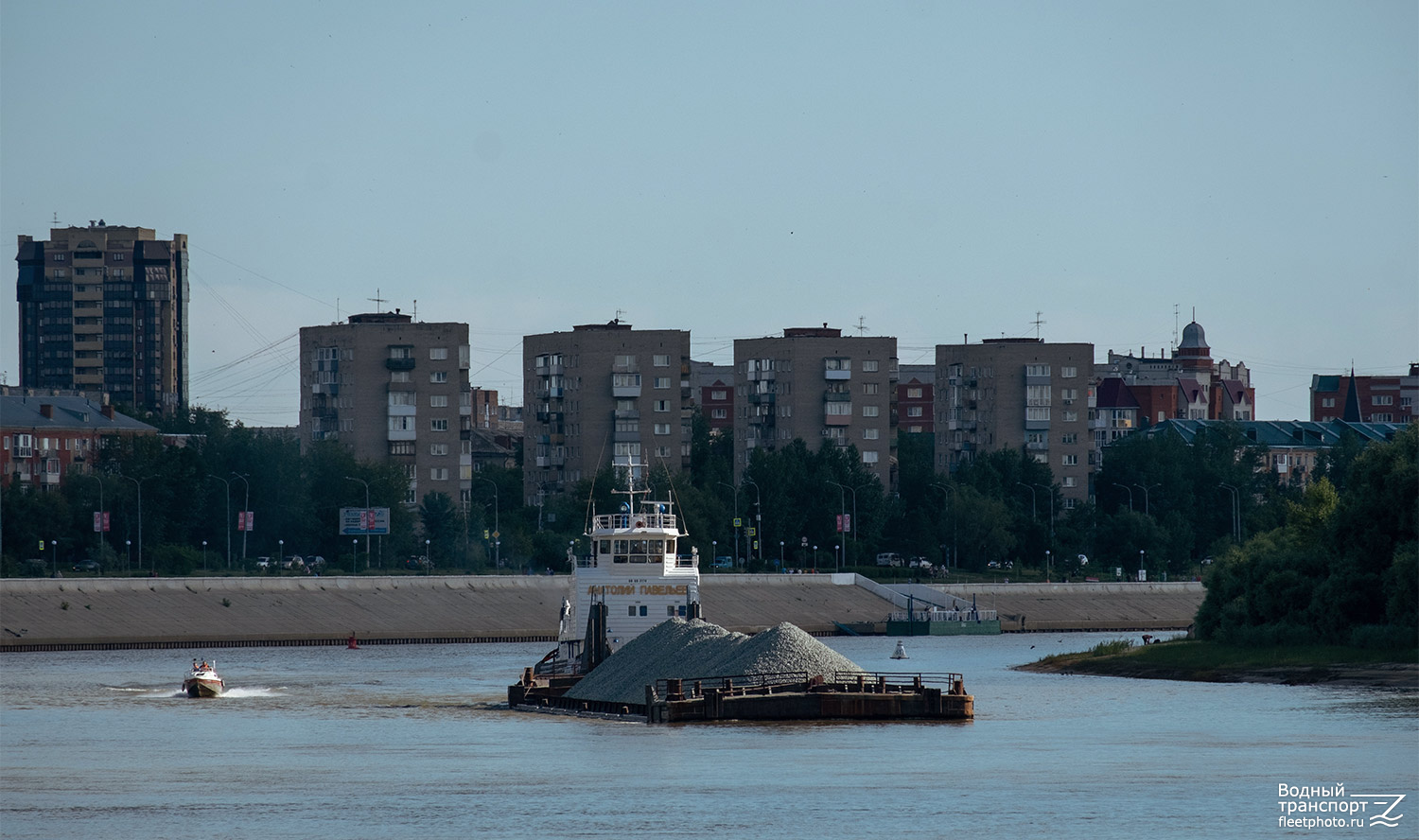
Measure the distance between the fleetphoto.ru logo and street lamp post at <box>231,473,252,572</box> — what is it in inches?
4772

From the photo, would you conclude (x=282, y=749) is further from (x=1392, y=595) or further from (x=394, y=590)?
(x=394, y=590)

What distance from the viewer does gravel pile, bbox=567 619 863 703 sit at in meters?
66.1

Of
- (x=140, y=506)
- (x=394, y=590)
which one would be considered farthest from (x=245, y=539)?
(x=394, y=590)

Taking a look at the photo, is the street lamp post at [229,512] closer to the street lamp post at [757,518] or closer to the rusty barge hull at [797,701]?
the street lamp post at [757,518]

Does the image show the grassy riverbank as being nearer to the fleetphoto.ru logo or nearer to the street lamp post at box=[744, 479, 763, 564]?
the fleetphoto.ru logo

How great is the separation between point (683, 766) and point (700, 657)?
A: 14059mm

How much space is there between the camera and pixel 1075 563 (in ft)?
634

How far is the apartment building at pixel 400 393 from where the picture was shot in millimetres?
194875

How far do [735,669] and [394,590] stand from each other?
86269 mm

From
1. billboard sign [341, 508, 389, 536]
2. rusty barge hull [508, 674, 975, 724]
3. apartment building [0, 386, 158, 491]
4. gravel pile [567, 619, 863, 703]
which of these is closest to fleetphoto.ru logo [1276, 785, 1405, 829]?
rusty barge hull [508, 674, 975, 724]

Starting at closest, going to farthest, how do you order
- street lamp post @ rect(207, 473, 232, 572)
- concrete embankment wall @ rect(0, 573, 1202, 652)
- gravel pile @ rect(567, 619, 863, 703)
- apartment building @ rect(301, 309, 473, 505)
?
1. gravel pile @ rect(567, 619, 863, 703)
2. concrete embankment wall @ rect(0, 573, 1202, 652)
3. street lamp post @ rect(207, 473, 232, 572)
4. apartment building @ rect(301, 309, 473, 505)

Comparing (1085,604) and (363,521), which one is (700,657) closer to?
(363,521)

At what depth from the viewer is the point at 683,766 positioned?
53.4 metres

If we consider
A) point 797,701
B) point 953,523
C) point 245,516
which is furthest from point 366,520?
point 797,701
